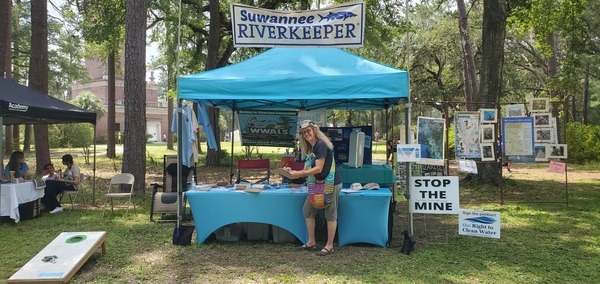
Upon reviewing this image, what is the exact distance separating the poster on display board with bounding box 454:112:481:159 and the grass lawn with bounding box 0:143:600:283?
116cm

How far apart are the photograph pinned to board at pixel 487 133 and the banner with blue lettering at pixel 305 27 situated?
3345mm

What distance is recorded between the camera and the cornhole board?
12.5 ft

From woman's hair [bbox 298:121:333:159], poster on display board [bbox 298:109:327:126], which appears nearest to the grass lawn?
woman's hair [bbox 298:121:333:159]

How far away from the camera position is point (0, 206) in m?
6.44

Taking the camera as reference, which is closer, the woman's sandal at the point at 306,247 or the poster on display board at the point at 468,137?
the woman's sandal at the point at 306,247

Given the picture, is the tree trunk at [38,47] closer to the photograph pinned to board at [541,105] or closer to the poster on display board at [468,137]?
the poster on display board at [468,137]

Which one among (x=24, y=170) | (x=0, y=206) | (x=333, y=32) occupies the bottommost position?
(x=0, y=206)

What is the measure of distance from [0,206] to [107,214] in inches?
61.7

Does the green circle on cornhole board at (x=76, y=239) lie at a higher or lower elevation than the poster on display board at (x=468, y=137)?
lower

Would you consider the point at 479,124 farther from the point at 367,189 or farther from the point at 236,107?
the point at 236,107

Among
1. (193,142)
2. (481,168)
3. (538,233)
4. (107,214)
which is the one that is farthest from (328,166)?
(481,168)

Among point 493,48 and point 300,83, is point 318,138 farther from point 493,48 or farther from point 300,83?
point 493,48

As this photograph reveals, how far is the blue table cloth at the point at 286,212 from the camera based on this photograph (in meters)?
5.07

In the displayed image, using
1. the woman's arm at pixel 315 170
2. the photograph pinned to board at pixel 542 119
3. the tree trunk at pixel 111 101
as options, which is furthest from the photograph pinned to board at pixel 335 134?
the tree trunk at pixel 111 101
